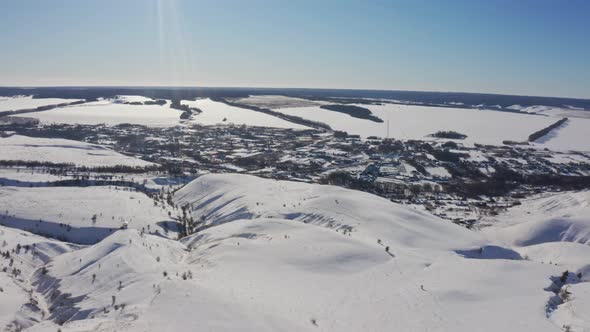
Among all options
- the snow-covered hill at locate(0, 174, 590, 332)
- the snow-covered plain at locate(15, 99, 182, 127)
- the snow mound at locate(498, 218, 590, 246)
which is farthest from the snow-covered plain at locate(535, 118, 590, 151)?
the snow-covered plain at locate(15, 99, 182, 127)

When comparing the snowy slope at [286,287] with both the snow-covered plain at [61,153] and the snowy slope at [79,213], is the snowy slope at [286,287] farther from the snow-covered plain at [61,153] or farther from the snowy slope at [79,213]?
the snow-covered plain at [61,153]

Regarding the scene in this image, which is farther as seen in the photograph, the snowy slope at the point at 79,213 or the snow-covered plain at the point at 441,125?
the snow-covered plain at the point at 441,125

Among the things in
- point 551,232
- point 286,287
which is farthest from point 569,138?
point 286,287

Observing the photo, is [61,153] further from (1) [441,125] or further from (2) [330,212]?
(1) [441,125]

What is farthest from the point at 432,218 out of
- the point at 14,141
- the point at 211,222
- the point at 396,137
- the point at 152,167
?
the point at 14,141

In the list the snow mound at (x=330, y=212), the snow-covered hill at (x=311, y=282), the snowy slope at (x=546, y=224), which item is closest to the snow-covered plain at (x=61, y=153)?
the snow mound at (x=330, y=212)
